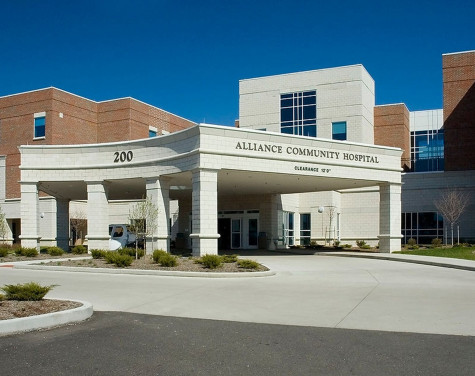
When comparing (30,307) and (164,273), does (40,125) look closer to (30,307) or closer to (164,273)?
(164,273)

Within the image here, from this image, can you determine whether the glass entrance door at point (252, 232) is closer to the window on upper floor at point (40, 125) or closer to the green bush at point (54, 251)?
the green bush at point (54, 251)

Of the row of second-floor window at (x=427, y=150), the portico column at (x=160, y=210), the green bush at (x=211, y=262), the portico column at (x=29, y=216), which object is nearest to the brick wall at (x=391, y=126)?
the row of second-floor window at (x=427, y=150)

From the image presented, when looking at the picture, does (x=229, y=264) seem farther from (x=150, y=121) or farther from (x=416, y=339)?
(x=150, y=121)

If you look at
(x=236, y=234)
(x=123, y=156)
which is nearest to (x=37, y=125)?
(x=123, y=156)

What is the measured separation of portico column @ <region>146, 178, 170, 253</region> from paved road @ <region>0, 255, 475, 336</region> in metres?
7.22

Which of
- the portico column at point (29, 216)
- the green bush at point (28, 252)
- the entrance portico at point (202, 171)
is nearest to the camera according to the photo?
the entrance portico at point (202, 171)

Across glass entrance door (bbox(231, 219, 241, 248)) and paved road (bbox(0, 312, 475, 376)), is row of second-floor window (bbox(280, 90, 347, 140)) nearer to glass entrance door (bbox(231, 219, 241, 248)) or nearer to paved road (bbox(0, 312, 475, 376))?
glass entrance door (bbox(231, 219, 241, 248))

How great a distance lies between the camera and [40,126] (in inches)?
1796

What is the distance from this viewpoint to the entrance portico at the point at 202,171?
2433 centimetres

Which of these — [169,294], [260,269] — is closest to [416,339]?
[169,294]

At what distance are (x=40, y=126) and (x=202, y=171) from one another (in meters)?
27.1

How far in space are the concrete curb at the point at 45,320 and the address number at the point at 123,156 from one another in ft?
61.6

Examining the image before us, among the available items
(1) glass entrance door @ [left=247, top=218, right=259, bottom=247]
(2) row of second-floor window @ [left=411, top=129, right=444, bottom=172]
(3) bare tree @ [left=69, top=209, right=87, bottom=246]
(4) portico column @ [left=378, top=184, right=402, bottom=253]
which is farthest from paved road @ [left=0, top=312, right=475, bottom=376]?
(2) row of second-floor window @ [left=411, top=129, right=444, bottom=172]

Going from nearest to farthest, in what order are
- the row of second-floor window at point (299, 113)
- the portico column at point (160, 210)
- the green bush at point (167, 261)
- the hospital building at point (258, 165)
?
the green bush at point (167, 261)
the hospital building at point (258, 165)
the portico column at point (160, 210)
the row of second-floor window at point (299, 113)
